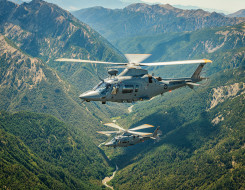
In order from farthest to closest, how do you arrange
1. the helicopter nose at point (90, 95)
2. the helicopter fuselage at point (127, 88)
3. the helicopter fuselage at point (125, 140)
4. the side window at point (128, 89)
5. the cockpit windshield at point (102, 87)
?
the helicopter fuselage at point (125, 140)
the side window at point (128, 89)
the cockpit windshield at point (102, 87)
the helicopter fuselage at point (127, 88)
the helicopter nose at point (90, 95)

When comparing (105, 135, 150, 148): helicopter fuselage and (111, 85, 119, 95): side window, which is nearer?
(111, 85, 119, 95): side window

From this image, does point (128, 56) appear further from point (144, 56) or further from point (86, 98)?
point (86, 98)

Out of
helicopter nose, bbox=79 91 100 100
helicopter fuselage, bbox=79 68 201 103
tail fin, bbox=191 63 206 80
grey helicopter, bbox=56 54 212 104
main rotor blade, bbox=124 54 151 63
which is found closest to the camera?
helicopter nose, bbox=79 91 100 100

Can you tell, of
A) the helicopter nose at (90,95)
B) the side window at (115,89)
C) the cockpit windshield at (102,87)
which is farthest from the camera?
the side window at (115,89)

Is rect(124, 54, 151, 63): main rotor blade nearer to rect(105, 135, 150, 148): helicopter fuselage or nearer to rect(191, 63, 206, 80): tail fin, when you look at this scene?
rect(191, 63, 206, 80): tail fin

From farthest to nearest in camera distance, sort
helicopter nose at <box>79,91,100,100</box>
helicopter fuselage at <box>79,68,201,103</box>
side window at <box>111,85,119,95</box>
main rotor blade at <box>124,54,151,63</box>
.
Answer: main rotor blade at <box>124,54,151,63</box> → side window at <box>111,85,119,95</box> → helicopter fuselage at <box>79,68,201,103</box> → helicopter nose at <box>79,91,100,100</box>

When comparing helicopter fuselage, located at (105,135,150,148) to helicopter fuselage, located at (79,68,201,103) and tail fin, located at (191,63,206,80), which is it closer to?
tail fin, located at (191,63,206,80)

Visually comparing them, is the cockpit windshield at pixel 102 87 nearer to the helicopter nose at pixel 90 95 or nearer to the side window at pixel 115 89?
the helicopter nose at pixel 90 95

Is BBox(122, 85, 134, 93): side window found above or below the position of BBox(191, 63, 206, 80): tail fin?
below

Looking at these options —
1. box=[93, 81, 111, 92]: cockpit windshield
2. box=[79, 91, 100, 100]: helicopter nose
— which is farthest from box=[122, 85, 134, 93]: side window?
box=[79, 91, 100, 100]: helicopter nose

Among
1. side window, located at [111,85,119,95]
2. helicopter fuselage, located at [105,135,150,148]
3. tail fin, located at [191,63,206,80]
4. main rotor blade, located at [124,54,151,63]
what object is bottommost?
helicopter fuselage, located at [105,135,150,148]

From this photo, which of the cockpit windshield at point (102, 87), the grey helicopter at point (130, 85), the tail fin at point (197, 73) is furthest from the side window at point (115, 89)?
the tail fin at point (197, 73)

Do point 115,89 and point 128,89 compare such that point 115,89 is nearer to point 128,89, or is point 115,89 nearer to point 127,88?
point 127,88

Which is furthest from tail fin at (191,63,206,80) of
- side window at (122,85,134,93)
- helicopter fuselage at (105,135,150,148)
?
helicopter fuselage at (105,135,150,148)
